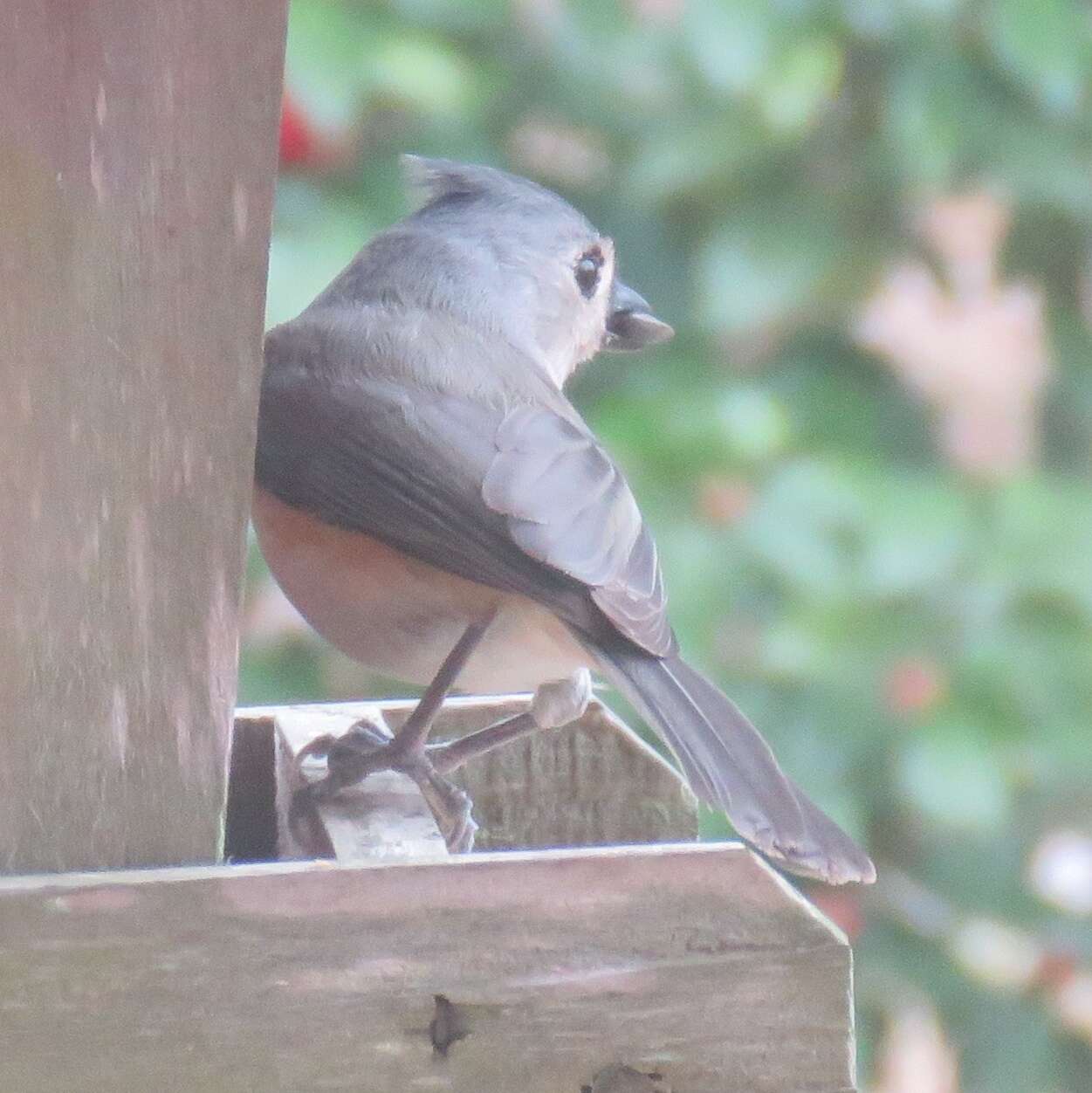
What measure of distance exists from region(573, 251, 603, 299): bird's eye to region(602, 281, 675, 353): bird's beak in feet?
0.14

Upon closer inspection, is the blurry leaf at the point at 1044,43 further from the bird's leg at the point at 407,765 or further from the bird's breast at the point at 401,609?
the bird's leg at the point at 407,765

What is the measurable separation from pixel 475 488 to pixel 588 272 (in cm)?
59

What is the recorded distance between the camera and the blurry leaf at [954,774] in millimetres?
2398

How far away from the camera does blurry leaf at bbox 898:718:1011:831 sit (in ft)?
7.87

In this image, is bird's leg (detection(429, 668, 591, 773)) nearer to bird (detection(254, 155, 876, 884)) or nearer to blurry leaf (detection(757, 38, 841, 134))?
bird (detection(254, 155, 876, 884))

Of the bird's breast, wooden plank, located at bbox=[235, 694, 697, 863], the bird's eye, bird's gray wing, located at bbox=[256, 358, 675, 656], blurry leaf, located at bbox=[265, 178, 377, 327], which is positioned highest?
blurry leaf, located at bbox=[265, 178, 377, 327]

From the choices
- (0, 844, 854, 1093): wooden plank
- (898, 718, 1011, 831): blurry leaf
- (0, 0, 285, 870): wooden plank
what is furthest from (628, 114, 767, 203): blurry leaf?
(0, 844, 854, 1093): wooden plank

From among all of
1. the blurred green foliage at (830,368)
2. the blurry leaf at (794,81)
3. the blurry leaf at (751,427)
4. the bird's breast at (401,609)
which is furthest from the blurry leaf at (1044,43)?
the bird's breast at (401,609)

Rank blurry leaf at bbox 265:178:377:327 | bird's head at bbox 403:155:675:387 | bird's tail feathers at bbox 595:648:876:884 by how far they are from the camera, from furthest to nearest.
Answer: blurry leaf at bbox 265:178:377:327 < bird's head at bbox 403:155:675:387 < bird's tail feathers at bbox 595:648:876:884

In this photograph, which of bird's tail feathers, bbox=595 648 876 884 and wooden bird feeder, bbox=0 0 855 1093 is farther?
bird's tail feathers, bbox=595 648 876 884

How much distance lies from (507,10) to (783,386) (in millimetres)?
587

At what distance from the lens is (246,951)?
1096 mm

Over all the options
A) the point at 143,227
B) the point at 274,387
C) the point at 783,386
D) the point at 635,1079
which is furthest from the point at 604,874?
the point at 783,386

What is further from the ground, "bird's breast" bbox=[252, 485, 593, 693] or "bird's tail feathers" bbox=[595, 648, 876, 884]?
"bird's breast" bbox=[252, 485, 593, 693]
